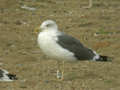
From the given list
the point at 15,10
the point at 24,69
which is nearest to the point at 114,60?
the point at 24,69

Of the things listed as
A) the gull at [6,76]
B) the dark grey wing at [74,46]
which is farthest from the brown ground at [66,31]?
the dark grey wing at [74,46]

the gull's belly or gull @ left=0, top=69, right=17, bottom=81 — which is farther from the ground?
the gull's belly

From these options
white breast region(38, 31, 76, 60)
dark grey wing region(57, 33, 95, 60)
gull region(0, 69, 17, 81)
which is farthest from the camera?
→ dark grey wing region(57, 33, 95, 60)

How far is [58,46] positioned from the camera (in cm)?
828

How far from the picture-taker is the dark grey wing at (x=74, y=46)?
8.39 meters

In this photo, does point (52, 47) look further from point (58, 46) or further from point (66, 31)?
point (66, 31)

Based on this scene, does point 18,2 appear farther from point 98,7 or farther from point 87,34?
point 87,34

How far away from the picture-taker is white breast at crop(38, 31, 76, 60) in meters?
8.21

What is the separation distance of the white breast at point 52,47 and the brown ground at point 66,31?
0.46 meters

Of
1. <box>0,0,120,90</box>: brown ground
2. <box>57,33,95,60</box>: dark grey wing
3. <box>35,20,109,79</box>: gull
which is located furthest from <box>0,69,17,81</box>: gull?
<box>57,33,95,60</box>: dark grey wing

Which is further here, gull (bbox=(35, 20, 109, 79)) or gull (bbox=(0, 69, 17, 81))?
gull (bbox=(35, 20, 109, 79))

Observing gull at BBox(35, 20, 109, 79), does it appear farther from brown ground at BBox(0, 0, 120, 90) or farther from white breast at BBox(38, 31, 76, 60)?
brown ground at BBox(0, 0, 120, 90)

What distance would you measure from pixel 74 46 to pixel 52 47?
0.53 meters

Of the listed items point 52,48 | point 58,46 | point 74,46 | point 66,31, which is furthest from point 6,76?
point 66,31
